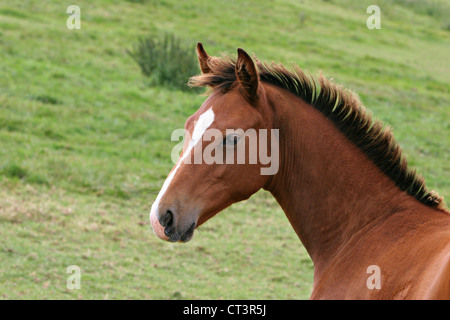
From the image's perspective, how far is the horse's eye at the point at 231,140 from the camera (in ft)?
10.5

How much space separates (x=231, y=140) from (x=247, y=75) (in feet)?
1.18

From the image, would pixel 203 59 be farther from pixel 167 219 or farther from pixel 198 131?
pixel 167 219

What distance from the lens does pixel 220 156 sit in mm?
3221

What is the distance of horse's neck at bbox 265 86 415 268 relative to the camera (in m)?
3.28

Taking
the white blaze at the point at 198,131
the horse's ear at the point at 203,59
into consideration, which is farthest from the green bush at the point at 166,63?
the white blaze at the point at 198,131

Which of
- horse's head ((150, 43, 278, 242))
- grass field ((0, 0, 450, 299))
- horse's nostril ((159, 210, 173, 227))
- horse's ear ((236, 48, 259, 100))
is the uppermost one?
horse's ear ((236, 48, 259, 100))

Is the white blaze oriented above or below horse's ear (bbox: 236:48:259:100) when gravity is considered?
below

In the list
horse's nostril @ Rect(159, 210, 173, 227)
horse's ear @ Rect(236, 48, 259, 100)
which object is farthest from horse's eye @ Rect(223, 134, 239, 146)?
horse's nostril @ Rect(159, 210, 173, 227)

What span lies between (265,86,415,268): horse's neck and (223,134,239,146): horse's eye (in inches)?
10.9

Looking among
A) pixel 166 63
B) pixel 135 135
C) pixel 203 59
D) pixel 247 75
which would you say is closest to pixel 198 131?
pixel 247 75

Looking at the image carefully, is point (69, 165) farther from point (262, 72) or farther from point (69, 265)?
point (262, 72)

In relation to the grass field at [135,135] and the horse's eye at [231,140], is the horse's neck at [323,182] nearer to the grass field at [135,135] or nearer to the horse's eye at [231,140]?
the horse's eye at [231,140]

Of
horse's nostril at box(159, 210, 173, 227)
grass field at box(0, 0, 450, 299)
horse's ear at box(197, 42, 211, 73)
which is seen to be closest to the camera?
horse's nostril at box(159, 210, 173, 227)

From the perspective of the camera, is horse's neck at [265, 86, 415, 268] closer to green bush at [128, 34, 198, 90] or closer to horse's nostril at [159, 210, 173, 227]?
horse's nostril at [159, 210, 173, 227]
